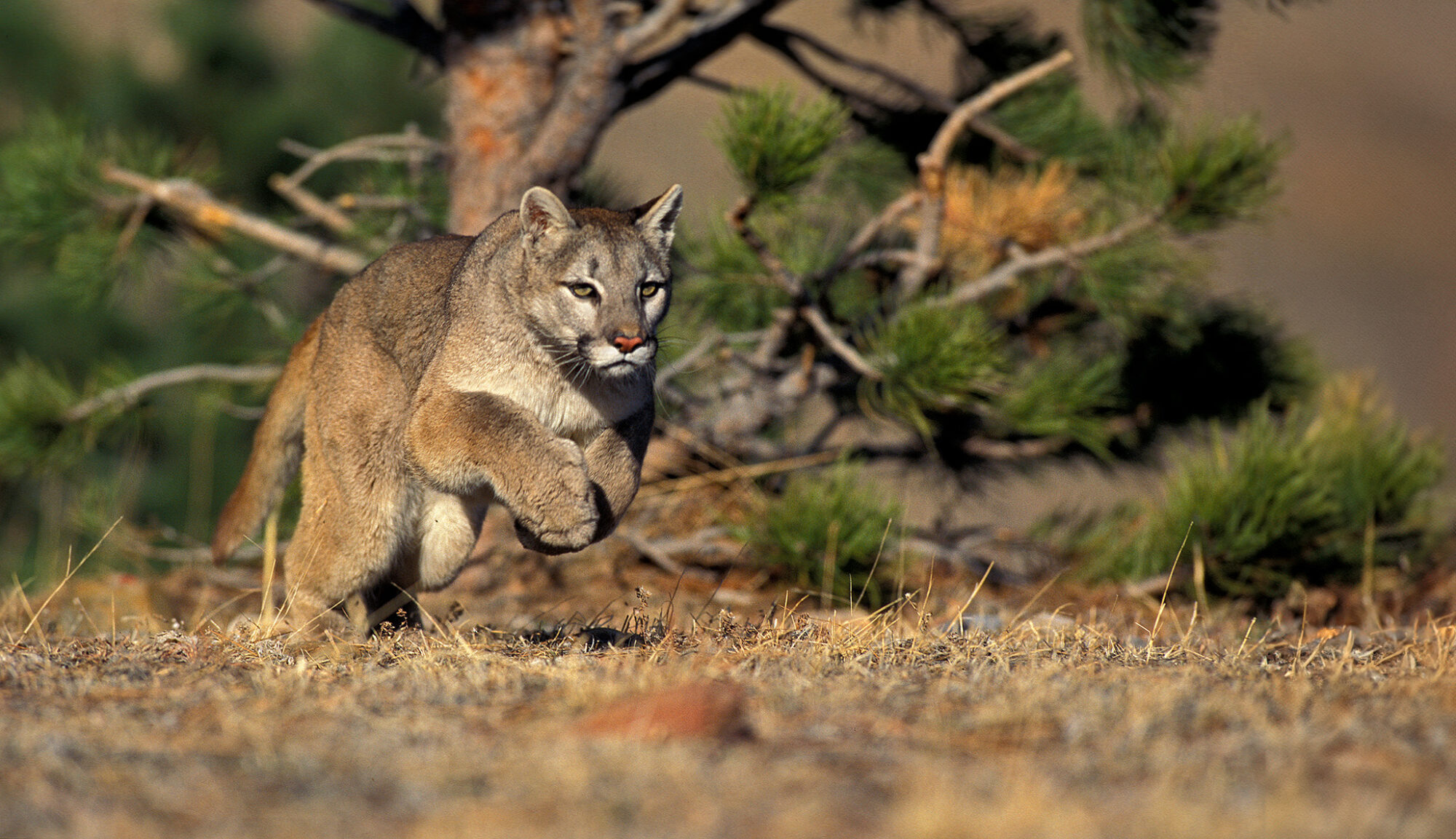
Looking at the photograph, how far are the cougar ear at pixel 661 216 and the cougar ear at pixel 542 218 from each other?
0.92 feet

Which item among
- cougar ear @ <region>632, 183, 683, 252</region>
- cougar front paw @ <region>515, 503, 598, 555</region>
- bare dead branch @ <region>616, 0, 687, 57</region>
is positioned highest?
bare dead branch @ <region>616, 0, 687, 57</region>

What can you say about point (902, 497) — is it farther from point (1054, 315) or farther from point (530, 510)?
point (530, 510)

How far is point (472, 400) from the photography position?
13.7 feet

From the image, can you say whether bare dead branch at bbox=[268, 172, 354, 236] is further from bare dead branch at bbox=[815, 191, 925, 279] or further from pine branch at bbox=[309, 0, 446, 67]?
bare dead branch at bbox=[815, 191, 925, 279]

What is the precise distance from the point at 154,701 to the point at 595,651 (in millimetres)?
1244

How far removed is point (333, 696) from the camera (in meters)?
2.97

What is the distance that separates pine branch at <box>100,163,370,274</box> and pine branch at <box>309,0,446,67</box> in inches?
43.6

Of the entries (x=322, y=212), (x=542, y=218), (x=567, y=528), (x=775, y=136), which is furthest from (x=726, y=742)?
(x=322, y=212)

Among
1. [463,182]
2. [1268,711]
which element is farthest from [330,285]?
[1268,711]

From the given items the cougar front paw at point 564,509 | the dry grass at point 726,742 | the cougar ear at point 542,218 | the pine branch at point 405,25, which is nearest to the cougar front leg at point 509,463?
the cougar front paw at point 564,509

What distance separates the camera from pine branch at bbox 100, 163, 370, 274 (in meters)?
6.59

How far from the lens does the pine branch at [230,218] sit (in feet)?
21.6

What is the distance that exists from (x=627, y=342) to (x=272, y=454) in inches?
78.0

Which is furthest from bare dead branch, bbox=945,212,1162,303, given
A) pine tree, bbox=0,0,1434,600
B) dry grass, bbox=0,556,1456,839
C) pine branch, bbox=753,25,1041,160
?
dry grass, bbox=0,556,1456,839
